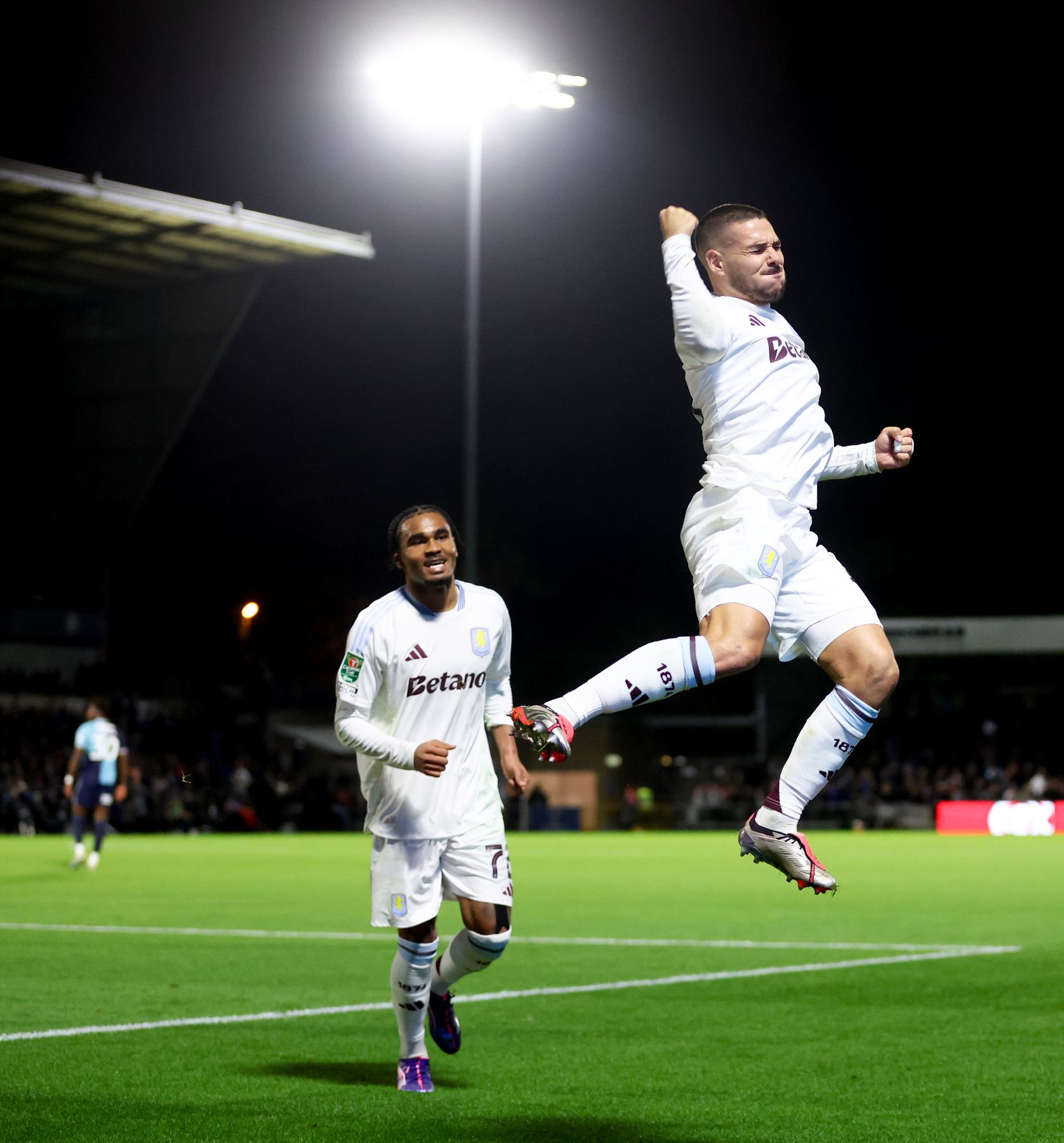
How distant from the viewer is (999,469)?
56688 millimetres

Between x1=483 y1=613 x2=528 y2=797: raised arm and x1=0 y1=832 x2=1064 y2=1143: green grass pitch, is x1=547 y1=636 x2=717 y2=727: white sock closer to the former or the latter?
x1=0 y1=832 x2=1064 y2=1143: green grass pitch

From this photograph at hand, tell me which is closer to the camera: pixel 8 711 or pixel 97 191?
pixel 97 191

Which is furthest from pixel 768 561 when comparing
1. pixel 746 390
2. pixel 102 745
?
pixel 102 745

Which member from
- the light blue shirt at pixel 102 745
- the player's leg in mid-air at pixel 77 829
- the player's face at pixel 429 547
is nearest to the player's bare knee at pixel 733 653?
the player's face at pixel 429 547

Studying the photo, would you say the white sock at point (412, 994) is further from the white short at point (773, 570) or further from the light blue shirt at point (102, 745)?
the light blue shirt at point (102, 745)

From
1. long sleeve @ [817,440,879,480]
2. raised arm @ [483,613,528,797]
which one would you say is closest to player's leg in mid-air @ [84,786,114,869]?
raised arm @ [483,613,528,797]

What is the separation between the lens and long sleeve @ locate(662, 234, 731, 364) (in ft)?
21.6

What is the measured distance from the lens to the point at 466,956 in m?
8.91

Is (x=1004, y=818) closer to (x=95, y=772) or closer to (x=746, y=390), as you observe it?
(x=95, y=772)

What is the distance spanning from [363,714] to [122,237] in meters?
33.9

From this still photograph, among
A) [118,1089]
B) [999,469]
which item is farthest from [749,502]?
[999,469]

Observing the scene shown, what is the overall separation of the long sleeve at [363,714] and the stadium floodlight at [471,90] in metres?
17.8

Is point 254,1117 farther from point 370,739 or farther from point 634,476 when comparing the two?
point 634,476

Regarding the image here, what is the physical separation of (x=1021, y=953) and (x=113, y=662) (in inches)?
1426
